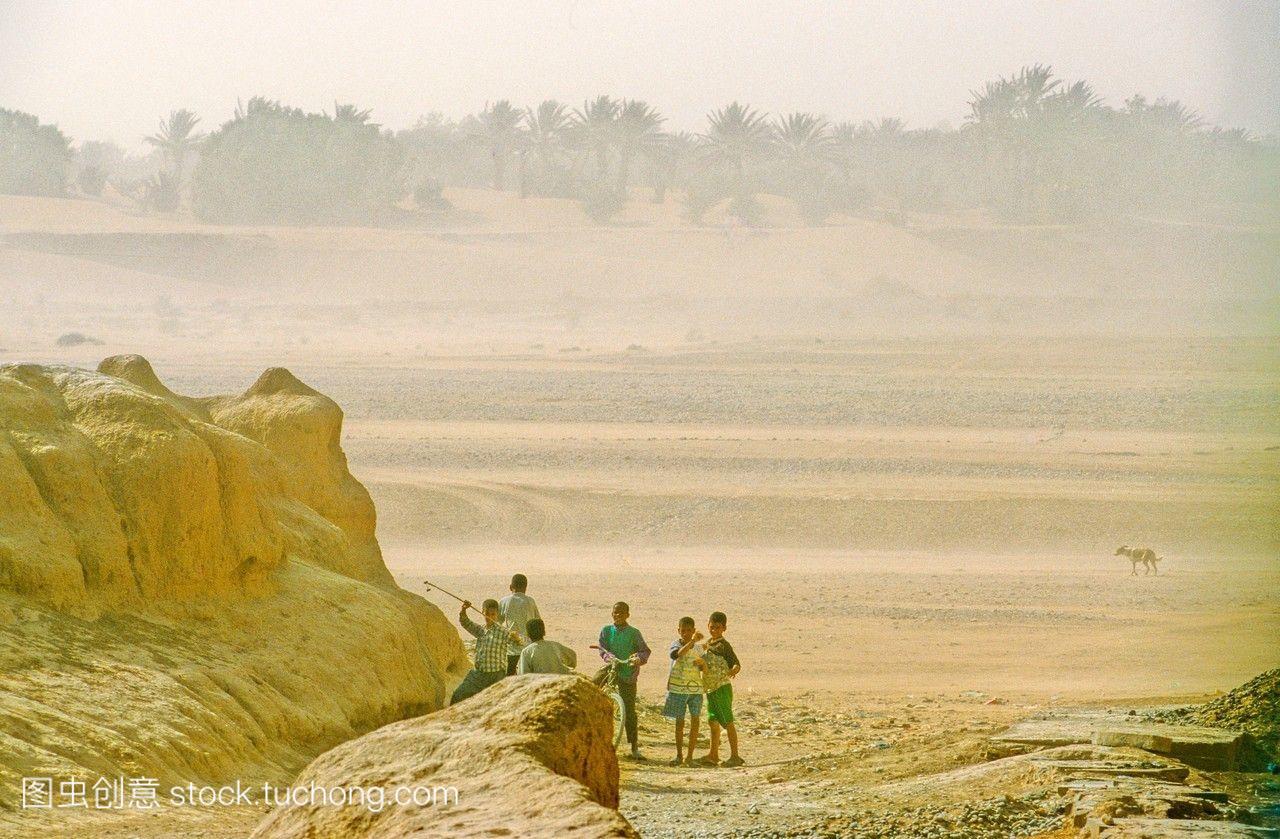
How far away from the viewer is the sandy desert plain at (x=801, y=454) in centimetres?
1555

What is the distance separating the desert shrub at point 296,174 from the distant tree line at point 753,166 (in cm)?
8

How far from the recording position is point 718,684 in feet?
39.1

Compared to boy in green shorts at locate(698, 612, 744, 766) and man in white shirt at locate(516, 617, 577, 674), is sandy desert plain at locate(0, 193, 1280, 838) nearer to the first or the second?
boy in green shorts at locate(698, 612, 744, 766)

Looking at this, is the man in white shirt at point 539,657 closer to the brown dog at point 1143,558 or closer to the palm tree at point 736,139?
the brown dog at point 1143,558

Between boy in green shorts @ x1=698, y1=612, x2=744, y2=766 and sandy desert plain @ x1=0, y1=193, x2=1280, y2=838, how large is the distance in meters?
0.40

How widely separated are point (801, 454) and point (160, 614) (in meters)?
22.9

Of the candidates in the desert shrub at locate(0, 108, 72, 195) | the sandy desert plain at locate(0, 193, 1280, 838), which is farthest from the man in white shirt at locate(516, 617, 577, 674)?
the desert shrub at locate(0, 108, 72, 195)

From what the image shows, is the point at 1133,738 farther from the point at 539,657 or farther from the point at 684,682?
the point at 539,657

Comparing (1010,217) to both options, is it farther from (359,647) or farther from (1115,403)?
(359,647)

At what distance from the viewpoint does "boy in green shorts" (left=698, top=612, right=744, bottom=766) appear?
39.0 feet

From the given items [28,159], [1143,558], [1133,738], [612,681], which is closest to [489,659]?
[612,681]

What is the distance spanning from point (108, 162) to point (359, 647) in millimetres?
132883

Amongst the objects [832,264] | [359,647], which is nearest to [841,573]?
[359,647]

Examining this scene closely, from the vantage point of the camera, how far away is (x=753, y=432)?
34.4m
